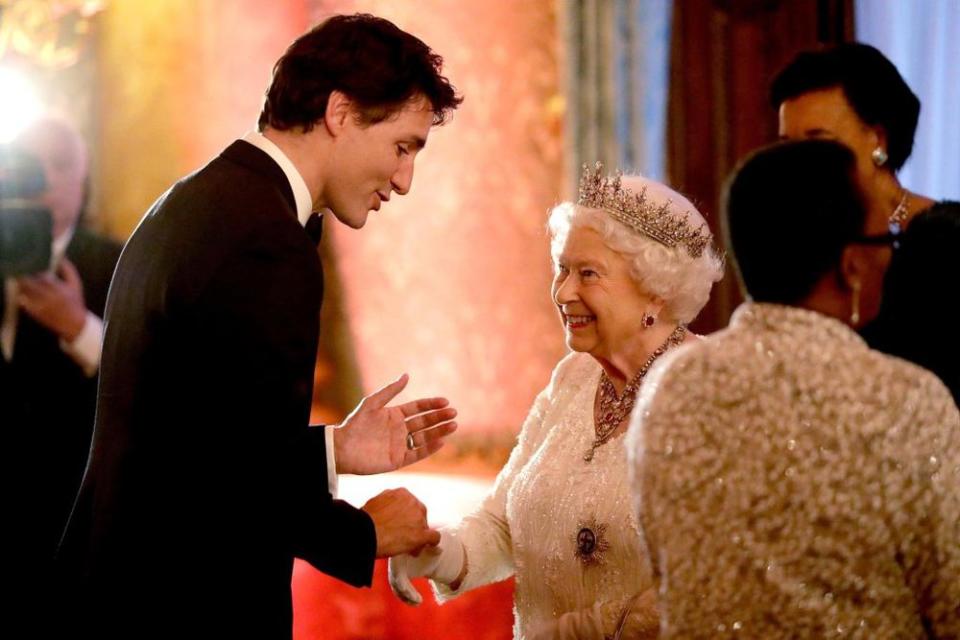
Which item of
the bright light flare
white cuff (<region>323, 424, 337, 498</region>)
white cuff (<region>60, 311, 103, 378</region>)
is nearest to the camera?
white cuff (<region>323, 424, 337, 498</region>)

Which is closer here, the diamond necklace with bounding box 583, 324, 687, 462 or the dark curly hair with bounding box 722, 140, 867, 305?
the dark curly hair with bounding box 722, 140, 867, 305

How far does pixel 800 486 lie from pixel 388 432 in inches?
40.5

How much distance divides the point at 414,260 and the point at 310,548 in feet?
10.7

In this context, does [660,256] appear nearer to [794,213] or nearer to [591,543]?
[591,543]

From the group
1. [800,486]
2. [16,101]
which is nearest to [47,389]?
[16,101]

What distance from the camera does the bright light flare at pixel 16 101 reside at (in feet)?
16.9

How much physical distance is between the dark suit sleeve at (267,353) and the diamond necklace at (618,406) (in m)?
0.66

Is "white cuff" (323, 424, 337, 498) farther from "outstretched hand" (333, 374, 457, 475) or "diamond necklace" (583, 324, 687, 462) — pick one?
"diamond necklace" (583, 324, 687, 462)

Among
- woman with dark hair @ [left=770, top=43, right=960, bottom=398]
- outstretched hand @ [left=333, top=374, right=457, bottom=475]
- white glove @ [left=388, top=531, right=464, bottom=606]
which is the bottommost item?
white glove @ [left=388, top=531, right=464, bottom=606]

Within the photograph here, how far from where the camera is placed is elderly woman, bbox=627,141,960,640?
1.27 metres

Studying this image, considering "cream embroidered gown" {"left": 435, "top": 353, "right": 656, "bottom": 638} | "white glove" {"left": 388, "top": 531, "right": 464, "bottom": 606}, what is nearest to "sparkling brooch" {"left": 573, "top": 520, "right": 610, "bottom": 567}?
"cream embroidered gown" {"left": 435, "top": 353, "right": 656, "bottom": 638}

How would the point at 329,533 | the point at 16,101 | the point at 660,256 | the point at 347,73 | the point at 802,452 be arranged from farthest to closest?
the point at 16,101 → the point at 660,256 → the point at 347,73 → the point at 329,533 → the point at 802,452

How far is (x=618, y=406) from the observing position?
221cm

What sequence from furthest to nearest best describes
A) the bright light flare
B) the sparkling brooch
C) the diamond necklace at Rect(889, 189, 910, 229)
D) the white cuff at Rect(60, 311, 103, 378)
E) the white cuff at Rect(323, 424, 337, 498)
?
1. the bright light flare
2. the white cuff at Rect(60, 311, 103, 378)
3. the diamond necklace at Rect(889, 189, 910, 229)
4. the sparkling brooch
5. the white cuff at Rect(323, 424, 337, 498)
